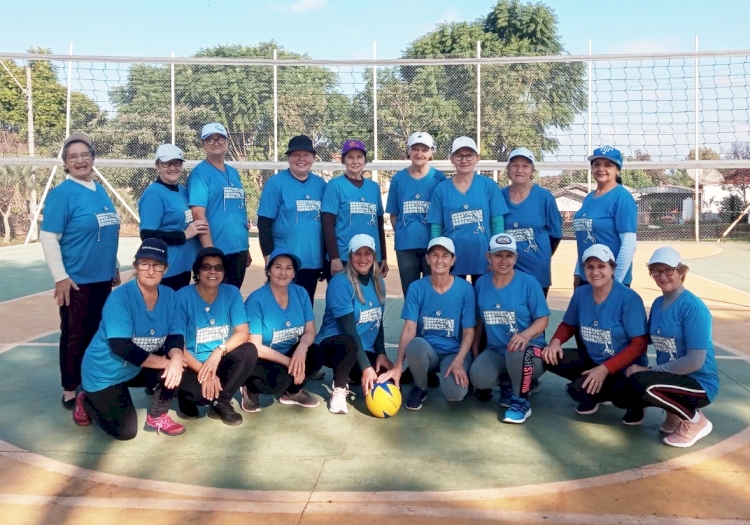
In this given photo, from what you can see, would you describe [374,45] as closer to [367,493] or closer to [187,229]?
[187,229]

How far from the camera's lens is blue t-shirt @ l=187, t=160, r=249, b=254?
5305mm

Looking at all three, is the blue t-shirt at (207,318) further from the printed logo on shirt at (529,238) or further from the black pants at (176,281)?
the printed logo on shirt at (529,238)

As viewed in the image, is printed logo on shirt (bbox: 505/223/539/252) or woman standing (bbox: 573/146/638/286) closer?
woman standing (bbox: 573/146/638/286)

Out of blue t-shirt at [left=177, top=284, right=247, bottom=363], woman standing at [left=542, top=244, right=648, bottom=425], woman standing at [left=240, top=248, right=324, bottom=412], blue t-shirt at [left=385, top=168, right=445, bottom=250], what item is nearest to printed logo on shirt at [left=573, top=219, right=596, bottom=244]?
woman standing at [left=542, top=244, right=648, bottom=425]

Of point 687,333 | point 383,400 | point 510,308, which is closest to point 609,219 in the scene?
point 510,308

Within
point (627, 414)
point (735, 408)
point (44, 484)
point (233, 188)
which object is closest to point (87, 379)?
point (44, 484)

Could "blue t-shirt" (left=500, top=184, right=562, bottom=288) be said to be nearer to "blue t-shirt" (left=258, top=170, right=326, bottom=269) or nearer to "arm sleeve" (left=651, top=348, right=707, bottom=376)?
"arm sleeve" (left=651, top=348, right=707, bottom=376)

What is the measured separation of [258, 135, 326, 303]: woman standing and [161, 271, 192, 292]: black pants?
589 mm

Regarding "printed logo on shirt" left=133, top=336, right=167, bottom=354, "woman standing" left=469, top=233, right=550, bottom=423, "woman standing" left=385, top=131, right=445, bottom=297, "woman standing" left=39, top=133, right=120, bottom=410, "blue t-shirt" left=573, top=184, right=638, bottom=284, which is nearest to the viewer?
"printed logo on shirt" left=133, top=336, right=167, bottom=354

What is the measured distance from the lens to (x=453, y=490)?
3.66m

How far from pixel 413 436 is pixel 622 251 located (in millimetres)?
1923

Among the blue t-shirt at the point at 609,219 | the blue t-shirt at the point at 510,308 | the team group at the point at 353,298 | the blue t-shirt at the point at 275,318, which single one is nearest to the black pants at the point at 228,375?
the team group at the point at 353,298

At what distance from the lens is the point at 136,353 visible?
14.2 ft

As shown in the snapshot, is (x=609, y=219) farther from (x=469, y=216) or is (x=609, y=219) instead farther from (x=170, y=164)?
(x=170, y=164)
